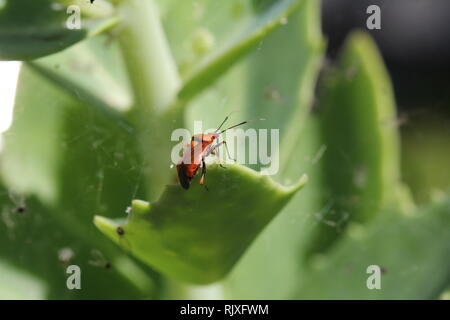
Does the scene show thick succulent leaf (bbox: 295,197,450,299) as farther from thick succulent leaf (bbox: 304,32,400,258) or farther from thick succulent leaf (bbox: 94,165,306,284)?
thick succulent leaf (bbox: 94,165,306,284)

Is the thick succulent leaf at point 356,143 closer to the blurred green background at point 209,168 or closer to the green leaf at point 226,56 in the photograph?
the blurred green background at point 209,168

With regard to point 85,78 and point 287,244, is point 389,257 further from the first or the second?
point 85,78

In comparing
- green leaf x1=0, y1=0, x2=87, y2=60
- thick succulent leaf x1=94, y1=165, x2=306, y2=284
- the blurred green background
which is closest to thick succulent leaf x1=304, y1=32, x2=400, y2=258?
the blurred green background

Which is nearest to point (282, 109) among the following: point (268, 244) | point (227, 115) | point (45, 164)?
point (227, 115)

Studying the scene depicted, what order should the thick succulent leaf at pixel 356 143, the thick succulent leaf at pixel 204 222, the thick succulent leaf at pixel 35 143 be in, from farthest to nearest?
the thick succulent leaf at pixel 356 143, the thick succulent leaf at pixel 35 143, the thick succulent leaf at pixel 204 222

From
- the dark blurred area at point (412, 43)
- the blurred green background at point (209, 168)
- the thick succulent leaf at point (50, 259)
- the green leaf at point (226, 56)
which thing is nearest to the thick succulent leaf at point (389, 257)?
the blurred green background at point (209, 168)

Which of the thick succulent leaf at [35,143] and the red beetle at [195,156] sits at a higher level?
the thick succulent leaf at [35,143]

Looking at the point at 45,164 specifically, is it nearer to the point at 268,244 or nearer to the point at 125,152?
the point at 125,152
